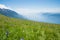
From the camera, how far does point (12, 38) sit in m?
8.26

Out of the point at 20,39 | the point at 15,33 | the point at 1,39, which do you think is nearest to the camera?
the point at 20,39

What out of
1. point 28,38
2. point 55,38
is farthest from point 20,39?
point 55,38

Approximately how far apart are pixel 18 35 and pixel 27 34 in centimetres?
49

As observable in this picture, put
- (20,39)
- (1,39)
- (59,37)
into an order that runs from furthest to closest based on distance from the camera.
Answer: (59,37)
(1,39)
(20,39)

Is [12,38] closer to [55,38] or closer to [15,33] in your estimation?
[15,33]

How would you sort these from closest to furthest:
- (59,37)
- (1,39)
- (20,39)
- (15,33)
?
1. (20,39)
2. (1,39)
3. (15,33)
4. (59,37)

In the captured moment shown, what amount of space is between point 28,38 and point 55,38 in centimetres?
168

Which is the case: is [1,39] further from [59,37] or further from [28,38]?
[59,37]

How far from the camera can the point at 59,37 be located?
30.4ft

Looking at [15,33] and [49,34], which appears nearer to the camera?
[15,33]

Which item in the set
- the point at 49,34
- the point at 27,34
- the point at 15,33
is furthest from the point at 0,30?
the point at 49,34

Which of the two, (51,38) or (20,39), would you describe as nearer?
(20,39)

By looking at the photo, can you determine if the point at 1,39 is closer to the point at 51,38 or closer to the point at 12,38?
the point at 12,38

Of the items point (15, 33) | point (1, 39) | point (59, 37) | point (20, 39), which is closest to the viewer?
point (20, 39)
